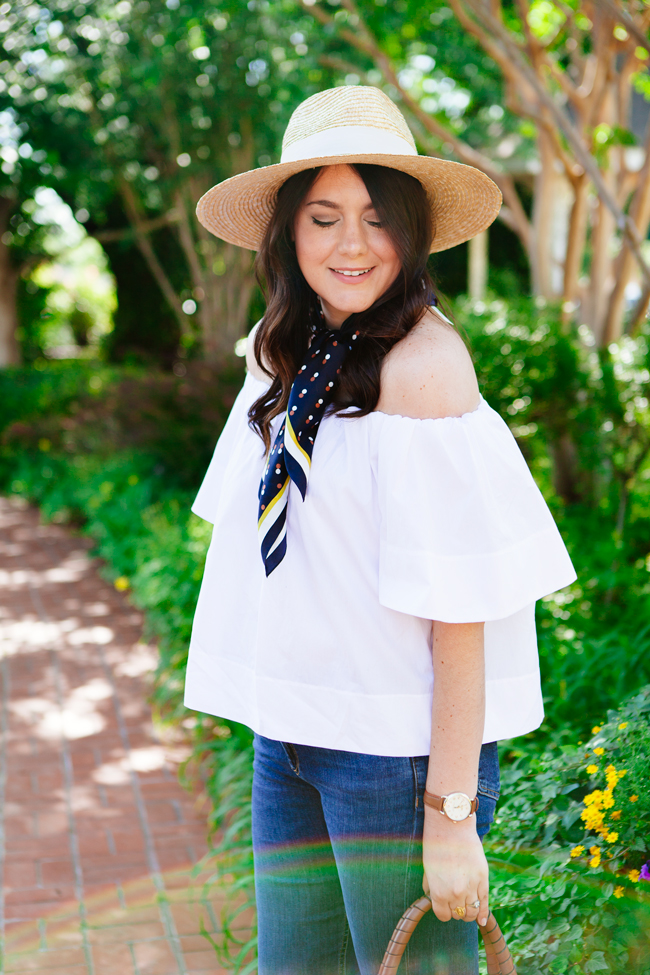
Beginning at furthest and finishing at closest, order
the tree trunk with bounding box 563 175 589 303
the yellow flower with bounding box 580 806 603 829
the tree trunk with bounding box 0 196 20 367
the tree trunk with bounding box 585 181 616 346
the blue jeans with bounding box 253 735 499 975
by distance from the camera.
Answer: the tree trunk with bounding box 0 196 20 367, the tree trunk with bounding box 585 181 616 346, the tree trunk with bounding box 563 175 589 303, the yellow flower with bounding box 580 806 603 829, the blue jeans with bounding box 253 735 499 975

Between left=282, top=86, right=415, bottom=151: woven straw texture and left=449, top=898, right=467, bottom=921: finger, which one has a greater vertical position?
left=282, top=86, right=415, bottom=151: woven straw texture

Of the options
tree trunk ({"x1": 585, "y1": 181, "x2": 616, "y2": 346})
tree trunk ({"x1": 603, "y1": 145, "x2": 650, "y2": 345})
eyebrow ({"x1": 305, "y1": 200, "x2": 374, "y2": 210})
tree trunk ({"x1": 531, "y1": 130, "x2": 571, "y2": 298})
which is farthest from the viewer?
tree trunk ({"x1": 531, "y1": 130, "x2": 571, "y2": 298})

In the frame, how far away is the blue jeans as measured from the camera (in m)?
1.40

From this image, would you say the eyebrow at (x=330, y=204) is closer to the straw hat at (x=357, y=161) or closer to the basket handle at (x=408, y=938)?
the straw hat at (x=357, y=161)

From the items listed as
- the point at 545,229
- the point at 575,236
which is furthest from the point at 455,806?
the point at 545,229

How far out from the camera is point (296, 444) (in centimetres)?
141

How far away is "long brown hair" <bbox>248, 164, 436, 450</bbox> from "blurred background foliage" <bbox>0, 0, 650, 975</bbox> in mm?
157

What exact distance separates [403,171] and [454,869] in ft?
3.78

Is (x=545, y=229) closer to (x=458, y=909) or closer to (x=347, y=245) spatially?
(x=347, y=245)

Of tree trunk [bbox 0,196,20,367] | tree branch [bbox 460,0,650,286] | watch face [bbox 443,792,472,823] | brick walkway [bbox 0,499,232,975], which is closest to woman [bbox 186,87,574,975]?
watch face [bbox 443,792,472,823]

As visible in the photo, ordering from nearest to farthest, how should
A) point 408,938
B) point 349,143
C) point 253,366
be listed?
point 408,938, point 349,143, point 253,366

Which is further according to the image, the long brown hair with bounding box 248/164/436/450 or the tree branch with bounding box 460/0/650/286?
the tree branch with bounding box 460/0/650/286

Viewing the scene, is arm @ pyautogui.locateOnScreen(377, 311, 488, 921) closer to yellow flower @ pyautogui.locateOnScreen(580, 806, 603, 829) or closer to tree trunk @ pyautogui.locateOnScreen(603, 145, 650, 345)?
yellow flower @ pyautogui.locateOnScreen(580, 806, 603, 829)

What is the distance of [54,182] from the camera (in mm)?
8992
